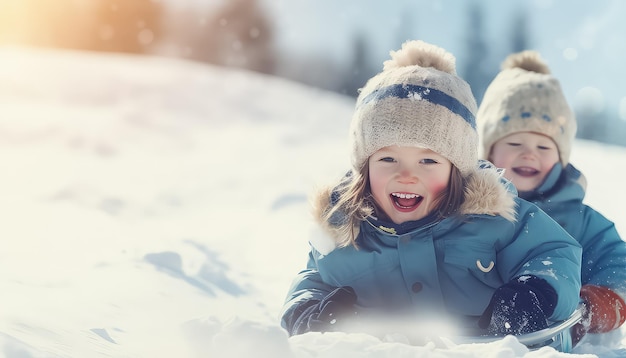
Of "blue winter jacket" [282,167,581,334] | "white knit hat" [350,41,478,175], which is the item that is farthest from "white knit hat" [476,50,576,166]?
"blue winter jacket" [282,167,581,334]

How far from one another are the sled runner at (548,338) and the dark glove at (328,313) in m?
0.37

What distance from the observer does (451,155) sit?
8.43 feet

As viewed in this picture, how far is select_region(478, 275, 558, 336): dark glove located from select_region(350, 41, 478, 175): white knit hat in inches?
20.6

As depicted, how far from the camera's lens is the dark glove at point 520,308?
2.21 metres

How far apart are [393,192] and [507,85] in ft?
6.19

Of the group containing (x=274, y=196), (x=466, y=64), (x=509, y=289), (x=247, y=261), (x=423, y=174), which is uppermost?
(x=466, y=64)

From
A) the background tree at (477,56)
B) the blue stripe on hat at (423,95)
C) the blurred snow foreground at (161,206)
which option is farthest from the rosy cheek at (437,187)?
the background tree at (477,56)

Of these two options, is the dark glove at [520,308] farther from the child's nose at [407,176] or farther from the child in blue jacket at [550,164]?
the child in blue jacket at [550,164]

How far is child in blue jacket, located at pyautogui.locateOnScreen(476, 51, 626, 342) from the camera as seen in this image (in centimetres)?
306

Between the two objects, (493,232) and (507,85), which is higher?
(507,85)

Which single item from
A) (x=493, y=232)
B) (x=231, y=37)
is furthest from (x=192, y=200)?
(x=231, y=37)

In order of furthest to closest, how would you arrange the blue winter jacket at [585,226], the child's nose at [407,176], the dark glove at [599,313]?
the blue winter jacket at [585,226] → the dark glove at [599,313] → the child's nose at [407,176]

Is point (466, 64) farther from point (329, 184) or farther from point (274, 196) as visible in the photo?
point (329, 184)

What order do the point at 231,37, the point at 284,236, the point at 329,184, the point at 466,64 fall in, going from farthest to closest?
the point at 231,37 < the point at 466,64 < the point at 284,236 < the point at 329,184
